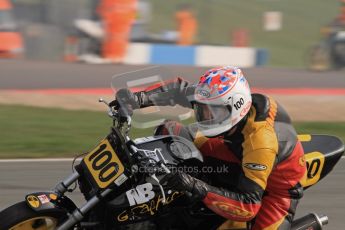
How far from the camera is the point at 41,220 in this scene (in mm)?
4434

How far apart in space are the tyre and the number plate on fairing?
0.32 m

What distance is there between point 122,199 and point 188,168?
454 mm

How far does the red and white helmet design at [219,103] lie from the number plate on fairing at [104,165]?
1.70 ft

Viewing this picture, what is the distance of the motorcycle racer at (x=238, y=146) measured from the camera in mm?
4266

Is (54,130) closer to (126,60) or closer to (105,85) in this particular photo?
(105,85)

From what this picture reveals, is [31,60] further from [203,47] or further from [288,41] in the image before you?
[288,41]

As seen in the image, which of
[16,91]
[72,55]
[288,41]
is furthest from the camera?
[288,41]

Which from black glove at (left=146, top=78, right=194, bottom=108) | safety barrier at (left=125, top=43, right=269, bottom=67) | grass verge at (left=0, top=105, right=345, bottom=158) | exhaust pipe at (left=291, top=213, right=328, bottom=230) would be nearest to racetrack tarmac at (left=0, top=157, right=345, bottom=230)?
grass verge at (left=0, top=105, right=345, bottom=158)

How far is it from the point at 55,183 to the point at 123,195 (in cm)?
303

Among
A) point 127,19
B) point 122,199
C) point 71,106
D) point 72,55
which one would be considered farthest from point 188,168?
point 72,55

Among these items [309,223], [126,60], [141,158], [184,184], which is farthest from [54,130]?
[126,60]

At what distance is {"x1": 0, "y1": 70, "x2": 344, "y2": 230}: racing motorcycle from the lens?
4.23 meters

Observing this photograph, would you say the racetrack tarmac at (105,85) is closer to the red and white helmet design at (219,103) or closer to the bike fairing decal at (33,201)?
the red and white helmet design at (219,103)

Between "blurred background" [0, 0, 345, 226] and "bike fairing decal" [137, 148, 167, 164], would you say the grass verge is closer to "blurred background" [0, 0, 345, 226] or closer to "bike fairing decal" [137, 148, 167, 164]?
"blurred background" [0, 0, 345, 226]
